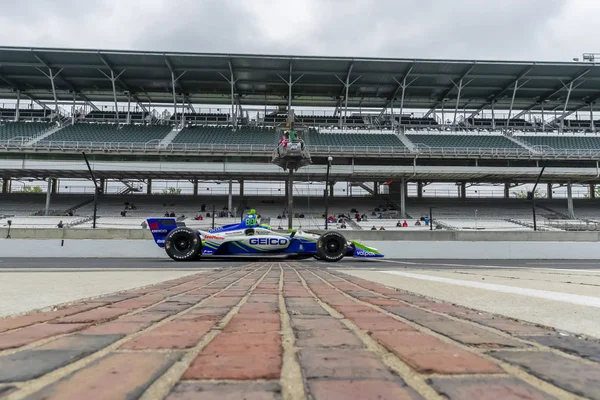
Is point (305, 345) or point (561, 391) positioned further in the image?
point (305, 345)

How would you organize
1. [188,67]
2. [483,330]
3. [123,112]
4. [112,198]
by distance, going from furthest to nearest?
[123,112], [112,198], [188,67], [483,330]

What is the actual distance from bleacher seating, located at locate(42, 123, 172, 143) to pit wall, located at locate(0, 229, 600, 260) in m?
17.1

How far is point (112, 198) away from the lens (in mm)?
32844

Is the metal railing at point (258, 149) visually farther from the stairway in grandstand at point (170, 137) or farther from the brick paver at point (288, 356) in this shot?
the brick paver at point (288, 356)

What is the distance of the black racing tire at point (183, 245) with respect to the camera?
11.6 m

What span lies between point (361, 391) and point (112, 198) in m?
36.3

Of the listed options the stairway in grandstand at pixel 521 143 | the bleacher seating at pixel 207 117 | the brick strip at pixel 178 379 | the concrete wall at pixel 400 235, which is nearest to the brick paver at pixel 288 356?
the brick strip at pixel 178 379

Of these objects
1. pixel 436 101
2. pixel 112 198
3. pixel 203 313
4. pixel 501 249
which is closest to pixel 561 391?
pixel 203 313

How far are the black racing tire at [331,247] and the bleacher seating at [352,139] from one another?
2103cm

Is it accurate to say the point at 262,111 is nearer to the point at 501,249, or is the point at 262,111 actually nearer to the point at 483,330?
the point at 501,249

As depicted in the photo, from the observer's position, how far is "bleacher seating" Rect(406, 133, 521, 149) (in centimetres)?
3228

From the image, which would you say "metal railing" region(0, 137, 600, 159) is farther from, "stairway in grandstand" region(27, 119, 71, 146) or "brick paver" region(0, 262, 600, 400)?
"brick paver" region(0, 262, 600, 400)

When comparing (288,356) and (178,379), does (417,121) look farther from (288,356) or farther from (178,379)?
(178,379)

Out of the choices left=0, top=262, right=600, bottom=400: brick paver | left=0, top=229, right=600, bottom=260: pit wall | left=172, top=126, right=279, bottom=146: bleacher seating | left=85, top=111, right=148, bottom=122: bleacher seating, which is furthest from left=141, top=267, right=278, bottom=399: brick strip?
left=85, top=111, right=148, bottom=122: bleacher seating
